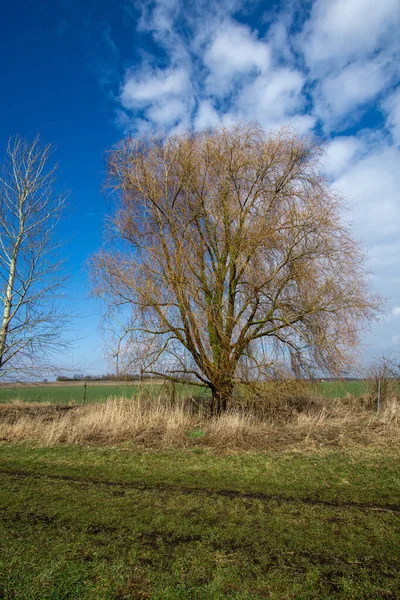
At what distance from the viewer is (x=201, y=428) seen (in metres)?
10.0

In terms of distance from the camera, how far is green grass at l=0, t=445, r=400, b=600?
3178mm

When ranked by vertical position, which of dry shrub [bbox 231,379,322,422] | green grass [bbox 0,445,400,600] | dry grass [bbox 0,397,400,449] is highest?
dry shrub [bbox 231,379,322,422]

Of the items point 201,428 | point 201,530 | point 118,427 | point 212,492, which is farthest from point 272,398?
point 201,530

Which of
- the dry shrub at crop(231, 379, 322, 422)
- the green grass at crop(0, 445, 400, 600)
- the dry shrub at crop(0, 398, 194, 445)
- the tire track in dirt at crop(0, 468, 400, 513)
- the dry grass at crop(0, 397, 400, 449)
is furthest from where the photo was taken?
the dry shrub at crop(231, 379, 322, 422)

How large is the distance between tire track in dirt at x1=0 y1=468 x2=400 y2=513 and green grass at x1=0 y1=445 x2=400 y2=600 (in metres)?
0.01

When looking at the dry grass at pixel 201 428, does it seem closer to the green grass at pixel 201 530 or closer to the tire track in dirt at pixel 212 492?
the green grass at pixel 201 530

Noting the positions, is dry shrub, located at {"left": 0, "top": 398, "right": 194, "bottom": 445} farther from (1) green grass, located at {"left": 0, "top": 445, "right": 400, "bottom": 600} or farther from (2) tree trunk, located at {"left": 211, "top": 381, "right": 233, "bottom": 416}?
(1) green grass, located at {"left": 0, "top": 445, "right": 400, "bottom": 600}

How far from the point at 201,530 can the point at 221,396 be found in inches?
274

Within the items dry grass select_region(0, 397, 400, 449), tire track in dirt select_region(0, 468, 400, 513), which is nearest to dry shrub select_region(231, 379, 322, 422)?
dry grass select_region(0, 397, 400, 449)

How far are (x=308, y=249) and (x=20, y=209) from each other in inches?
305

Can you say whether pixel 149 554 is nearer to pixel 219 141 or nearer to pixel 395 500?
pixel 395 500

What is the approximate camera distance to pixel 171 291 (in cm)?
1079

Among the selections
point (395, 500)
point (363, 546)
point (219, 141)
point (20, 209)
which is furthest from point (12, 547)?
point (219, 141)

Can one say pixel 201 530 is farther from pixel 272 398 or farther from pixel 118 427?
pixel 272 398
